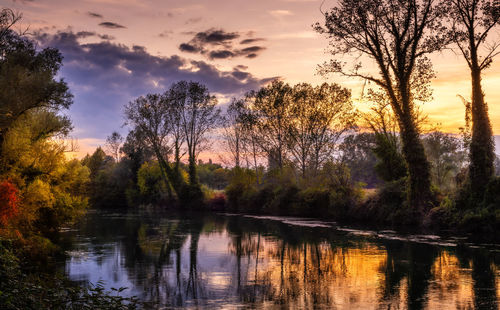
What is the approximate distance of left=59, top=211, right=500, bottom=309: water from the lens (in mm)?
11539

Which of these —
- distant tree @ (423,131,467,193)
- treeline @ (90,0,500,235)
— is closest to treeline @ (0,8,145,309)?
treeline @ (90,0,500,235)

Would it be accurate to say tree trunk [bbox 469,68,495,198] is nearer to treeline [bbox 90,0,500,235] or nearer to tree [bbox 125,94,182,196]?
treeline [bbox 90,0,500,235]

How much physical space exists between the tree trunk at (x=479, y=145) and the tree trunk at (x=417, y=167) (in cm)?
328

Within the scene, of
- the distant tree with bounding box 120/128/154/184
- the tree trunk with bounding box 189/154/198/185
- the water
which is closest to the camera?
the water

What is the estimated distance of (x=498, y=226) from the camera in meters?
23.5

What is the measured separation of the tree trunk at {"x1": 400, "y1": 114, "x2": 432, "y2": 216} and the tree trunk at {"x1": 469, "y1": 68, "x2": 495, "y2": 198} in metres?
3.28

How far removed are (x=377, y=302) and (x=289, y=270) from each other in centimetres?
513

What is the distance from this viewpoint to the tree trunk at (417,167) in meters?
28.8

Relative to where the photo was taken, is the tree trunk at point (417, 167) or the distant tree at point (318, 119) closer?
the tree trunk at point (417, 167)

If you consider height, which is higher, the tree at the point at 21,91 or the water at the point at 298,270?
the tree at the point at 21,91

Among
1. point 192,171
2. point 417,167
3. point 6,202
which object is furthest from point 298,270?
point 192,171

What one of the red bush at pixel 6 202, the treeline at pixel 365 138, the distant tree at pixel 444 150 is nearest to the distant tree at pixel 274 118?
the treeline at pixel 365 138

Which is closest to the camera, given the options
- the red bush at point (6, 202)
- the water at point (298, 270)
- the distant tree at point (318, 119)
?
the water at point (298, 270)

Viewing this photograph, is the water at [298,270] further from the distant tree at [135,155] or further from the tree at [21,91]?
the distant tree at [135,155]
